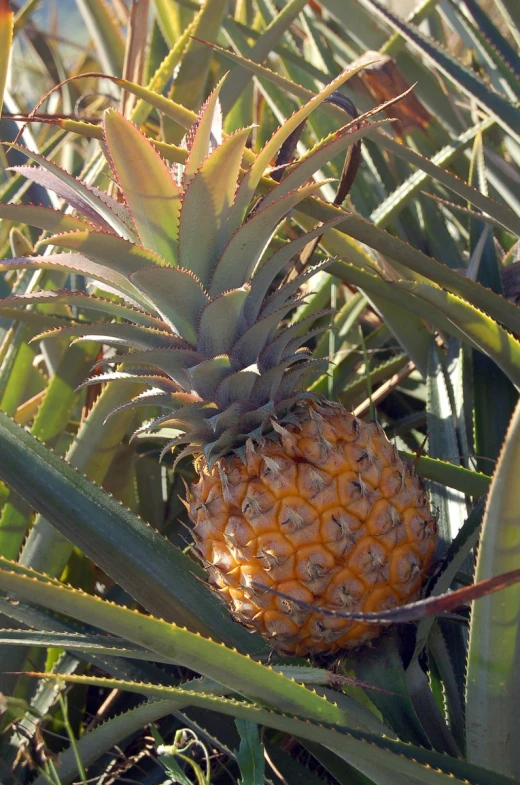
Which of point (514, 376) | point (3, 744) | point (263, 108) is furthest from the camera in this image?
point (263, 108)

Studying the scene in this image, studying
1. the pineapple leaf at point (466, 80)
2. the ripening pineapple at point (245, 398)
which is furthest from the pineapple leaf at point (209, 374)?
the pineapple leaf at point (466, 80)

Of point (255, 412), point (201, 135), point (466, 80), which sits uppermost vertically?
point (466, 80)

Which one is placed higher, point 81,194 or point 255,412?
point 81,194

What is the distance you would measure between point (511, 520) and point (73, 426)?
104 cm

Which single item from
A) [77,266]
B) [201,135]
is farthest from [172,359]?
[201,135]

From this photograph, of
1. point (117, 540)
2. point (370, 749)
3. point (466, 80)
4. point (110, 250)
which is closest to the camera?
point (370, 749)

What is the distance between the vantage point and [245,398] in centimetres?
79

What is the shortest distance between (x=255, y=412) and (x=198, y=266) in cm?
19

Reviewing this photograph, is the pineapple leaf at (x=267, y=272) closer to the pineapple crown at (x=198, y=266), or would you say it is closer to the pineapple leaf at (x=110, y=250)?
the pineapple crown at (x=198, y=266)

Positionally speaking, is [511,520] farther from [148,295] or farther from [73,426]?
[73,426]

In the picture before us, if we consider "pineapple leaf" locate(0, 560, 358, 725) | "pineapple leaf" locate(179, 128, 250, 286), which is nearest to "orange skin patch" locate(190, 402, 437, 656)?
"pineapple leaf" locate(0, 560, 358, 725)

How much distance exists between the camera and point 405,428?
1293 mm

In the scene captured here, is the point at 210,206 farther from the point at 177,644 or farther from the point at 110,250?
the point at 177,644

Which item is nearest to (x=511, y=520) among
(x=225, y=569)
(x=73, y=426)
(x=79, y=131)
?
(x=225, y=569)
